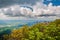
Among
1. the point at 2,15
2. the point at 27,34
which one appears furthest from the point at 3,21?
the point at 27,34


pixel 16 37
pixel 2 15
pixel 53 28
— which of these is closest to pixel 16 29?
→ pixel 16 37

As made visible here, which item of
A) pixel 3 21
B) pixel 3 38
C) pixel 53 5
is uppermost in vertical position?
pixel 53 5

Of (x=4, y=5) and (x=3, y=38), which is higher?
(x=4, y=5)

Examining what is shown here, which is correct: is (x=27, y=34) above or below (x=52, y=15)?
below

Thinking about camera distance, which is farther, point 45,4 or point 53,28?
point 45,4

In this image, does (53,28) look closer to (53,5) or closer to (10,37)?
(53,5)

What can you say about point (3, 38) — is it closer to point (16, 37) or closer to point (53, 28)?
point (16, 37)
